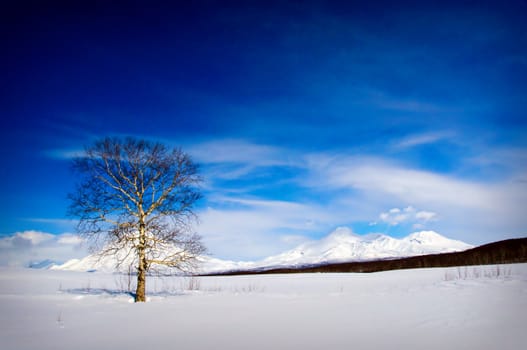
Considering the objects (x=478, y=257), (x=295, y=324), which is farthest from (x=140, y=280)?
(x=478, y=257)

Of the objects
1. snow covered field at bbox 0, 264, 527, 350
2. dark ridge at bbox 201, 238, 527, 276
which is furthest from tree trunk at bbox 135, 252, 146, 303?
dark ridge at bbox 201, 238, 527, 276

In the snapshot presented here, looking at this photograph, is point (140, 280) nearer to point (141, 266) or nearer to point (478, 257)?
point (141, 266)

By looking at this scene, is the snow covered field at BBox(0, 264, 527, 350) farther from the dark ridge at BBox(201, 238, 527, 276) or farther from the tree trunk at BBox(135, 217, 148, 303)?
the dark ridge at BBox(201, 238, 527, 276)

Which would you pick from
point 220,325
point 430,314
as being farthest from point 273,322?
point 430,314

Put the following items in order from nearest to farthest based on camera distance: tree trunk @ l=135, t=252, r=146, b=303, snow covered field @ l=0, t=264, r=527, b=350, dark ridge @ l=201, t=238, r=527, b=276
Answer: snow covered field @ l=0, t=264, r=527, b=350, tree trunk @ l=135, t=252, r=146, b=303, dark ridge @ l=201, t=238, r=527, b=276

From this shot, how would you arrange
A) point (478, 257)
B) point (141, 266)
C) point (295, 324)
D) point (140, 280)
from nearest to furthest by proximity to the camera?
1. point (295, 324)
2. point (141, 266)
3. point (140, 280)
4. point (478, 257)

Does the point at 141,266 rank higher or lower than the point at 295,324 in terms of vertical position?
higher

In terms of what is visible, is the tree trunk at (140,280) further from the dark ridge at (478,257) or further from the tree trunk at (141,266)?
the dark ridge at (478,257)

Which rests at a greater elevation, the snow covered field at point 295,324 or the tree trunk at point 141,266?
the tree trunk at point 141,266

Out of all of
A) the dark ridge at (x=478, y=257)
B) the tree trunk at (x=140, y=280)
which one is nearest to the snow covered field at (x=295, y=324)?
the tree trunk at (x=140, y=280)

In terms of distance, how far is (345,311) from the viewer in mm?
11711

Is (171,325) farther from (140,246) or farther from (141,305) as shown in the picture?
(140,246)

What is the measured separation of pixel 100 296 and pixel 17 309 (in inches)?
217

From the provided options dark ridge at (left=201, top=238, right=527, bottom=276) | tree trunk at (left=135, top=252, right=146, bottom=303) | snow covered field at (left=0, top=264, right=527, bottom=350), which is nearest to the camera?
snow covered field at (left=0, top=264, right=527, bottom=350)
